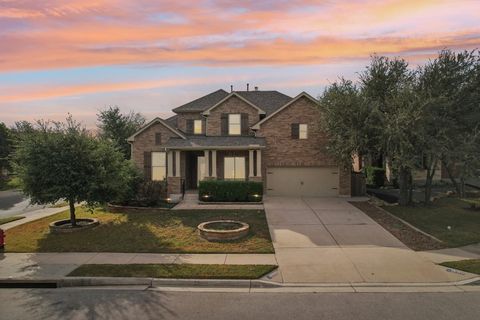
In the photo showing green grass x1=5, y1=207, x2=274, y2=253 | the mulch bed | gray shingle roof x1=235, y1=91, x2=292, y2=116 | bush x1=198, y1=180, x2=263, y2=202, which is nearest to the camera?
green grass x1=5, y1=207, x2=274, y2=253

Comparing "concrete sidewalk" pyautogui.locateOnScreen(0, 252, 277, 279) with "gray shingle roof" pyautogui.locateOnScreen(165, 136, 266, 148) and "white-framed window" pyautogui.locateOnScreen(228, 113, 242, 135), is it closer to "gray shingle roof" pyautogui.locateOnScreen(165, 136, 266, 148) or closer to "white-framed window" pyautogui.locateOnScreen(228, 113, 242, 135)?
"gray shingle roof" pyautogui.locateOnScreen(165, 136, 266, 148)

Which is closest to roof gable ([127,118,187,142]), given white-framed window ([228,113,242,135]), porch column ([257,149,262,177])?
white-framed window ([228,113,242,135])

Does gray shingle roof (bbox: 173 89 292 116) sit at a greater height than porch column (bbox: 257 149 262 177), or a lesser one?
greater

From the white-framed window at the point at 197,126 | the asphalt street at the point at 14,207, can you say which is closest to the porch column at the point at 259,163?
the white-framed window at the point at 197,126

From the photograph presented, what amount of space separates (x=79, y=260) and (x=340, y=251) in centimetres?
815

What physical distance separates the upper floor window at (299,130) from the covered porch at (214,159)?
207 cm

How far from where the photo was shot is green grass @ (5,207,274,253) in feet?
47.8

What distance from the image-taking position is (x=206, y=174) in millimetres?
26984

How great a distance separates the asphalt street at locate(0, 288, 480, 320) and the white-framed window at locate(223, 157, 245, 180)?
17592mm

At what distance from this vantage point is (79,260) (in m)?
13.1

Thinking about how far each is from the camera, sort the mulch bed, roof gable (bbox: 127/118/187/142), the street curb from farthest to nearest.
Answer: roof gable (bbox: 127/118/187/142) → the mulch bed → the street curb

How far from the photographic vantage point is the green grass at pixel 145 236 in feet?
47.8

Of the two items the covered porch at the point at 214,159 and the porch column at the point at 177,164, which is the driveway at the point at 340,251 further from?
the porch column at the point at 177,164

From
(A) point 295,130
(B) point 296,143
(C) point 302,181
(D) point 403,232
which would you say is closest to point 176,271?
(D) point 403,232
